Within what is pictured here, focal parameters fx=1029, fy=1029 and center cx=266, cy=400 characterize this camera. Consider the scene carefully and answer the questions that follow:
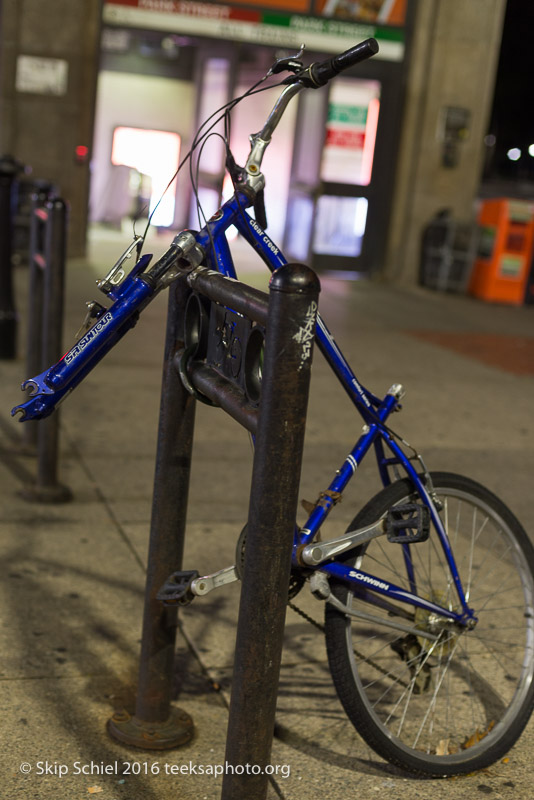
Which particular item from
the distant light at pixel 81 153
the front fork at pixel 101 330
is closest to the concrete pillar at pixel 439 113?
the distant light at pixel 81 153

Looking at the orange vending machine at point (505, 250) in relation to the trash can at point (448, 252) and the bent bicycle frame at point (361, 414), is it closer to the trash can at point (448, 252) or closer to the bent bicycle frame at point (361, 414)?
the trash can at point (448, 252)

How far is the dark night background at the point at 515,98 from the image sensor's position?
1462 inches

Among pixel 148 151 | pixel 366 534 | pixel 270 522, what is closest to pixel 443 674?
pixel 366 534

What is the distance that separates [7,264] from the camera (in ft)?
23.9

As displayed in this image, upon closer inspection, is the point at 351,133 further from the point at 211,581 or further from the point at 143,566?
the point at 211,581

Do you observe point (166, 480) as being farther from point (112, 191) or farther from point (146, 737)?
point (112, 191)

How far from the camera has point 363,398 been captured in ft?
9.25

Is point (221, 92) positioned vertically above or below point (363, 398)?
above

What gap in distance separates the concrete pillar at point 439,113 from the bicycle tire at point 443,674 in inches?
420

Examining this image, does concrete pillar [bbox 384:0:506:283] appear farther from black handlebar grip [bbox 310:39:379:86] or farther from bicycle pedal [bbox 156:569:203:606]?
bicycle pedal [bbox 156:569:203:606]

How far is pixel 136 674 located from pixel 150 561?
0.61 m

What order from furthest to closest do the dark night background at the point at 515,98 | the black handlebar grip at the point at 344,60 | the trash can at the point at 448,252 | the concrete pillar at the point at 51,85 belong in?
1. the dark night background at the point at 515,98
2. the trash can at the point at 448,252
3. the concrete pillar at the point at 51,85
4. the black handlebar grip at the point at 344,60

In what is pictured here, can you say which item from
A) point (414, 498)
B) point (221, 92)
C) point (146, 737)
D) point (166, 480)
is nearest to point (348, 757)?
point (146, 737)

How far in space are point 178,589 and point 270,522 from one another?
778mm
